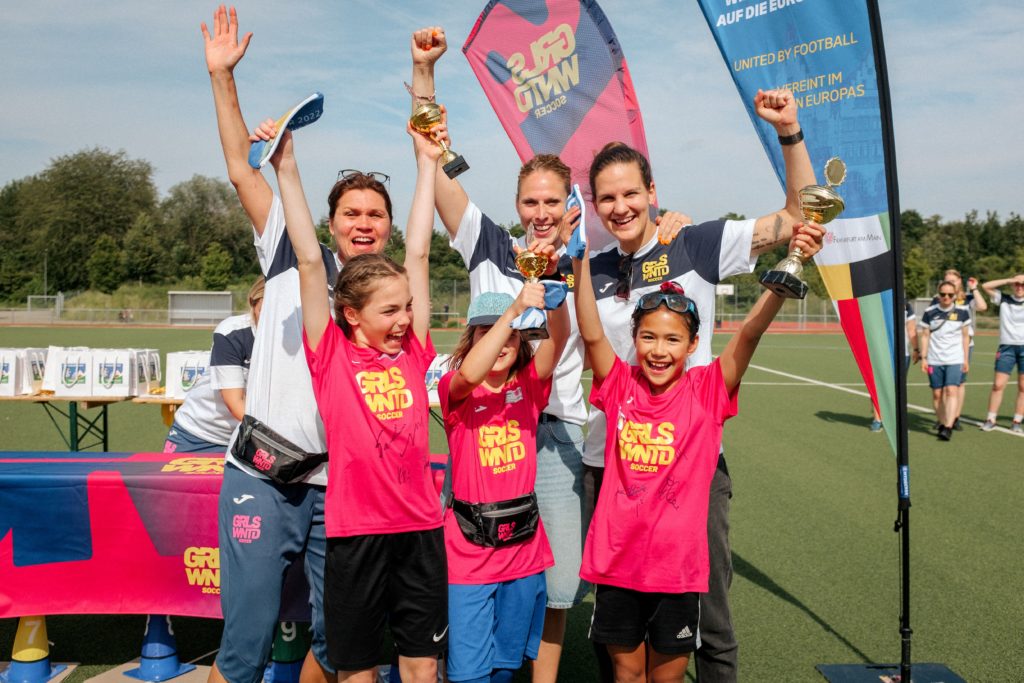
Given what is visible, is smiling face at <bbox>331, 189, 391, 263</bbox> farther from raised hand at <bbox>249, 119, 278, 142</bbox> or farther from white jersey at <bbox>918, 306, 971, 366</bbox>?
white jersey at <bbox>918, 306, 971, 366</bbox>

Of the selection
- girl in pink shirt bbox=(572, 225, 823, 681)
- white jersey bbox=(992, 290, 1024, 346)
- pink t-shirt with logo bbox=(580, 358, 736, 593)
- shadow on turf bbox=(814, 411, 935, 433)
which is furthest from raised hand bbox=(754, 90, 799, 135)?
white jersey bbox=(992, 290, 1024, 346)

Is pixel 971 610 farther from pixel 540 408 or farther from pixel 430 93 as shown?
pixel 430 93

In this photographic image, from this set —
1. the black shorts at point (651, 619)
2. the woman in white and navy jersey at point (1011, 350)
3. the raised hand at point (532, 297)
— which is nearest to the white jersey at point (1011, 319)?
the woman in white and navy jersey at point (1011, 350)

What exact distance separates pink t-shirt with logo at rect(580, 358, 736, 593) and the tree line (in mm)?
50826

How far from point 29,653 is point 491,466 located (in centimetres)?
245

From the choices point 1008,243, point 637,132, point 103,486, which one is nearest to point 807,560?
point 637,132

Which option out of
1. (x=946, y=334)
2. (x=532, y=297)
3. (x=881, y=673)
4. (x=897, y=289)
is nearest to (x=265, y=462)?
(x=532, y=297)

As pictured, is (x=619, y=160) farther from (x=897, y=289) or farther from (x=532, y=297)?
(x=897, y=289)

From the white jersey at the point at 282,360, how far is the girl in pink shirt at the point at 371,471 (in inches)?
2.4

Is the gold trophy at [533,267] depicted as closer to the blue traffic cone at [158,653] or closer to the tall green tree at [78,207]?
the blue traffic cone at [158,653]

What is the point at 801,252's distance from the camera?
2432 mm

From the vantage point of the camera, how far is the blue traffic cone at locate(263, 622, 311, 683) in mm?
3508

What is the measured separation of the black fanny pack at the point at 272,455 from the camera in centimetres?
255

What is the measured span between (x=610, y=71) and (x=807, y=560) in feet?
11.6
